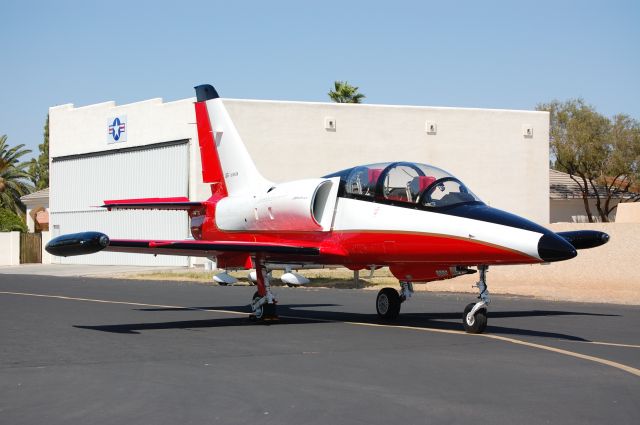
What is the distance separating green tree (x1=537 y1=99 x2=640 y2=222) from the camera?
6925 centimetres

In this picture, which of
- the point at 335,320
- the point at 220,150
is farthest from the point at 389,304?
the point at 220,150

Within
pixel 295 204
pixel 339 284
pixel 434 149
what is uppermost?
pixel 434 149

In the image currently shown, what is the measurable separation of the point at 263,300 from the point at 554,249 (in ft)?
20.6

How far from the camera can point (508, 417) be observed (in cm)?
772

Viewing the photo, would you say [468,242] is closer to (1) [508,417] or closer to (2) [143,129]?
(1) [508,417]

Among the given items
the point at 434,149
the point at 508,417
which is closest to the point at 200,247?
the point at 508,417

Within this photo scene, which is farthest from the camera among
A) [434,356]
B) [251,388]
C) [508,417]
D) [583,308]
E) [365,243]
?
[583,308]

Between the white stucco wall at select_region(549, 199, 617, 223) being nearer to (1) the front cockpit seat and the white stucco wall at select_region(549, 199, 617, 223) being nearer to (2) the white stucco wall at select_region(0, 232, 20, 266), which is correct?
(2) the white stucco wall at select_region(0, 232, 20, 266)

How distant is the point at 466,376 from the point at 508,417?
7.57ft

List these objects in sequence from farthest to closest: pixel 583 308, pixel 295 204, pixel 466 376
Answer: pixel 583 308, pixel 295 204, pixel 466 376

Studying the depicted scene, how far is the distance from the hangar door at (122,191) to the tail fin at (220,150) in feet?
86.1

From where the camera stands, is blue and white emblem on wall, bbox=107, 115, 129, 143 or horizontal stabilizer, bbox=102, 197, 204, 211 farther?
blue and white emblem on wall, bbox=107, 115, 129, 143

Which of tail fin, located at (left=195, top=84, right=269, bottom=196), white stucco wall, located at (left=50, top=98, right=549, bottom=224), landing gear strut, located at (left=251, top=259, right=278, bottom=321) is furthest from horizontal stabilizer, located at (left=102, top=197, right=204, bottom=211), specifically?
white stucco wall, located at (left=50, top=98, right=549, bottom=224)

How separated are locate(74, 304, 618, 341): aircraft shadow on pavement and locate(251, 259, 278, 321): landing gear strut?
0.59 feet
